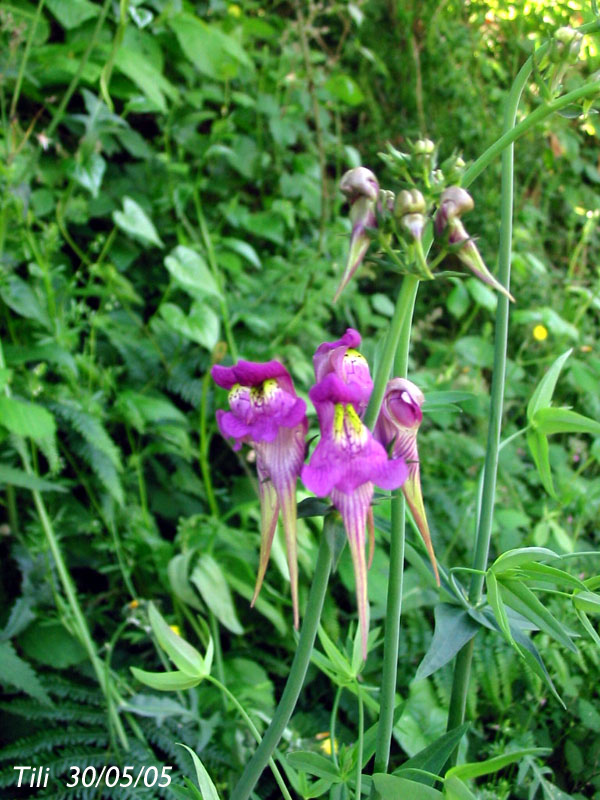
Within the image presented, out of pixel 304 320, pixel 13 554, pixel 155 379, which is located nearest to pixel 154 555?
pixel 13 554

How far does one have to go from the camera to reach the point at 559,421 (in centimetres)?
84

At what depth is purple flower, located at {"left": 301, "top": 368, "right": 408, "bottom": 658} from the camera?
1.88 feet

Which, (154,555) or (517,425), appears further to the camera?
→ (517,425)

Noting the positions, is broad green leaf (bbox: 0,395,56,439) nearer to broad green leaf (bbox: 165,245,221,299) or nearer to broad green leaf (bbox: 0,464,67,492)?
broad green leaf (bbox: 0,464,67,492)

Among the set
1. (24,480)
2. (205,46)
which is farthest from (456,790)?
(205,46)

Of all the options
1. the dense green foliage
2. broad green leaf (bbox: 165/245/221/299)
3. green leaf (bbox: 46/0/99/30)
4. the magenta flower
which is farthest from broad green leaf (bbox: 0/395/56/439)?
green leaf (bbox: 46/0/99/30)

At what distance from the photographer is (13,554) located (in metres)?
1.45

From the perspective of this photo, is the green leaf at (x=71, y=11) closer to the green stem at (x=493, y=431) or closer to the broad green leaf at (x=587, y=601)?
the green stem at (x=493, y=431)

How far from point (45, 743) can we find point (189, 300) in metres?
1.34

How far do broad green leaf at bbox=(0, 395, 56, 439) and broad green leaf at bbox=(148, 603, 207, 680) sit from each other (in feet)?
2.25

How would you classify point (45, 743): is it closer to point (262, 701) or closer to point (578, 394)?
point (262, 701)

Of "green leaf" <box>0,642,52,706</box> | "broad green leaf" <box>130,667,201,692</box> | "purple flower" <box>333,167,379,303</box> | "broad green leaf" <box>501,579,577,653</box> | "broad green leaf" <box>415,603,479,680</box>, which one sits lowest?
"green leaf" <box>0,642,52,706</box>

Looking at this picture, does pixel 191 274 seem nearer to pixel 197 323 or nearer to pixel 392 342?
pixel 197 323

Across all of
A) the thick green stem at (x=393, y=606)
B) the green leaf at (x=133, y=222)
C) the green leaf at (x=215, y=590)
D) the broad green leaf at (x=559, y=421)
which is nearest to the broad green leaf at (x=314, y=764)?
the thick green stem at (x=393, y=606)
